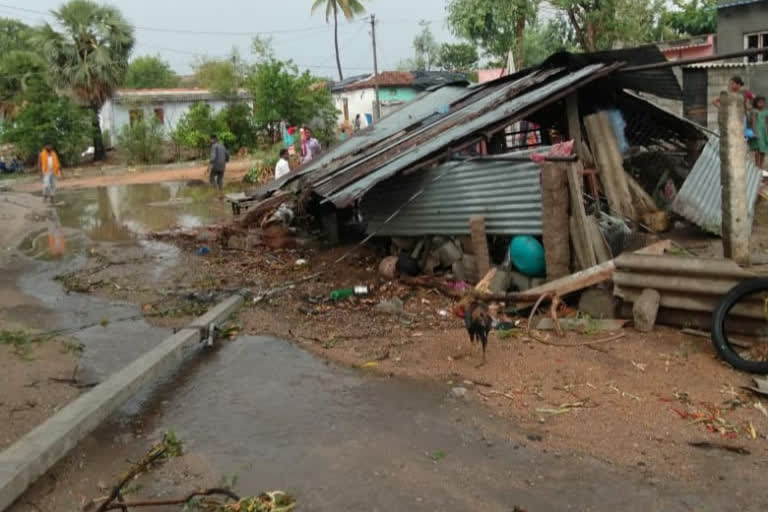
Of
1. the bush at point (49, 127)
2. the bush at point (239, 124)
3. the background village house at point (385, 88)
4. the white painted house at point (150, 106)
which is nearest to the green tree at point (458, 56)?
the background village house at point (385, 88)

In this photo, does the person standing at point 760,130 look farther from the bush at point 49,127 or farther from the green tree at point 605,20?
the bush at point 49,127

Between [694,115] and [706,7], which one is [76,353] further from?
[706,7]

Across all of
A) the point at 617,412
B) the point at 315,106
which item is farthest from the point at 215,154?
the point at 617,412

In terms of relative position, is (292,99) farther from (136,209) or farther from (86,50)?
(86,50)

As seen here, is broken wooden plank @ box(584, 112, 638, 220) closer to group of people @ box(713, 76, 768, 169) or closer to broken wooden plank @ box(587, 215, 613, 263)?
broken wooden plank @ box(587, 215, 613, 263)

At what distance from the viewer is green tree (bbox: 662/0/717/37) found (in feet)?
105

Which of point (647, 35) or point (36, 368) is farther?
point (647, 35)

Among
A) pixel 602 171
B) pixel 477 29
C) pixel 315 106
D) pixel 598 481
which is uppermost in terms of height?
pixel 477 29

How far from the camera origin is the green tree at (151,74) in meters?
65.2

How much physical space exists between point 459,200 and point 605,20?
16656mm

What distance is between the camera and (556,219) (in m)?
7.34

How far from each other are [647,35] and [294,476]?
27398 mm

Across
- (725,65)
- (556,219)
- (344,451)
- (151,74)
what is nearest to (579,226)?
(556,219)

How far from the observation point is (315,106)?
2728 cm
